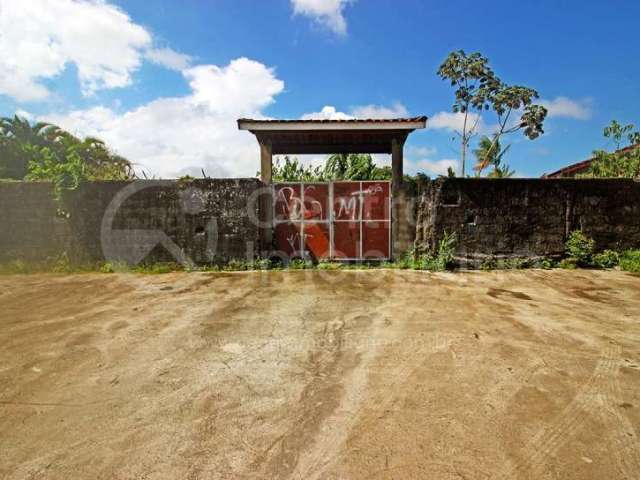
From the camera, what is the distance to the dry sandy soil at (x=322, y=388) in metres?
1.80

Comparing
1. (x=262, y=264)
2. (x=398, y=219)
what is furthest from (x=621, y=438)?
(x=262, y=264)

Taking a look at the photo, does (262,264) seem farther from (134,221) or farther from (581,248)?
(581,248)

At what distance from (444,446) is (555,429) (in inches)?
29.4

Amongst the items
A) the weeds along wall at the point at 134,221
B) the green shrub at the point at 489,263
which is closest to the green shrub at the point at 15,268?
the weeds along wall at the point at 134,221

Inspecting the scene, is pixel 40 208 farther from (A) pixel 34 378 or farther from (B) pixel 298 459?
(B) pixel 298 459

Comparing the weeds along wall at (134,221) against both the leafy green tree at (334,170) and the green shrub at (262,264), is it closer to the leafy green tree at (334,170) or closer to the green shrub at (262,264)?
the green shrub at (262,264)

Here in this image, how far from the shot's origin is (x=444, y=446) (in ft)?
6.21

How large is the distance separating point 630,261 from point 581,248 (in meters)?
0.93

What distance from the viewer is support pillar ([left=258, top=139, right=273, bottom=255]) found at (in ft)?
26.0

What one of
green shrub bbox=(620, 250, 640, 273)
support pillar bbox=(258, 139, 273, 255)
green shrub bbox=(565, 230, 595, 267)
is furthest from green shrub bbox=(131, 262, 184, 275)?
green shrub bbox=(620, 250, 640, 273)

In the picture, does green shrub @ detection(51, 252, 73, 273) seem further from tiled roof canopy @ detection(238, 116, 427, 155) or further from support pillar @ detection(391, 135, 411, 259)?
support pillar @ detection(391, 135, 411, 259)

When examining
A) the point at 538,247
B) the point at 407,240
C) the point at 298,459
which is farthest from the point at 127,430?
the point at 538,247

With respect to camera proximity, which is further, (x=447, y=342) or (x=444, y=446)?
(x=447, y=342)

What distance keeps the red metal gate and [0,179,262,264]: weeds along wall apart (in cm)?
84
